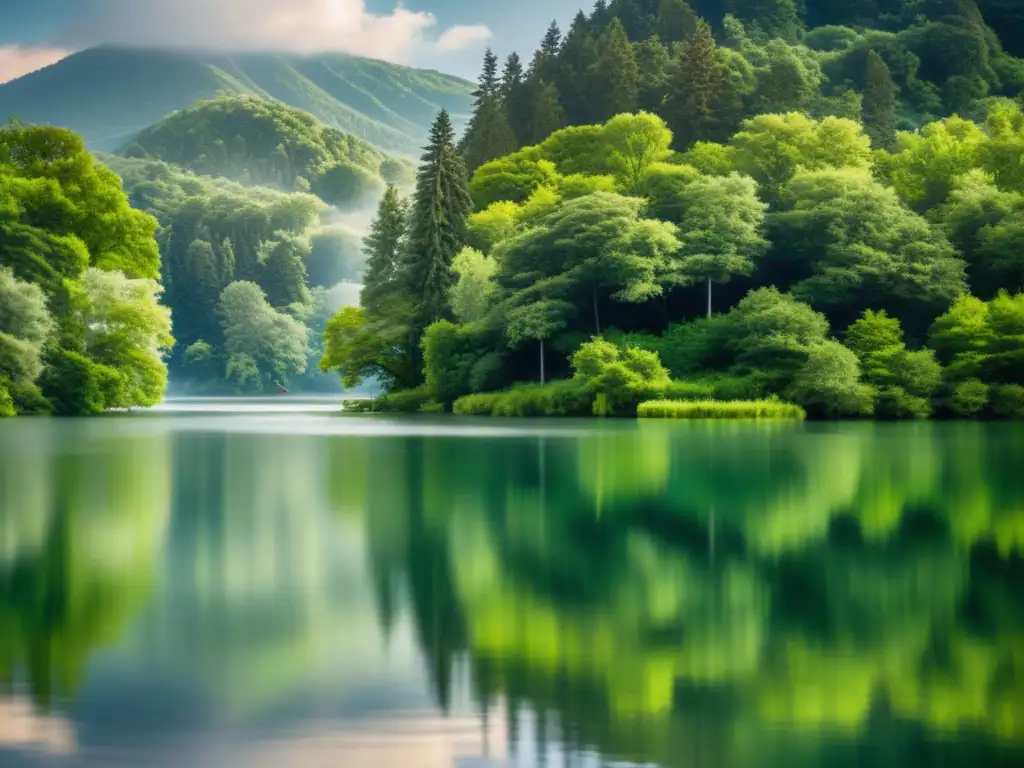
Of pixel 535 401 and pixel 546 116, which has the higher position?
pixel 546 116

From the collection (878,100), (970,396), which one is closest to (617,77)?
(878,100)

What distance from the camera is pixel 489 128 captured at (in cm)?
9438

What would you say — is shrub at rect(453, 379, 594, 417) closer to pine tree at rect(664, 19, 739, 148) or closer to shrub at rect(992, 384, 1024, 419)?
shrub at rect(992, 384, 1024, 419)

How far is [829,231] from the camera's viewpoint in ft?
192

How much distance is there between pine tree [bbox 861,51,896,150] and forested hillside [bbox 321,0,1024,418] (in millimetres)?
14933

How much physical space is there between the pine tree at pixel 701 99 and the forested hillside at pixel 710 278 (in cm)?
881

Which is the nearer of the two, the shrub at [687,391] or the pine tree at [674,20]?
the shrub at [687,391]

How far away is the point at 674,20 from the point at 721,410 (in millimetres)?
72163

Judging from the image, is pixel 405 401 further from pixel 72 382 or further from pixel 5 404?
pixel 5 404

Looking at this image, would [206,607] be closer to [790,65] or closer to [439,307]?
[439,307]

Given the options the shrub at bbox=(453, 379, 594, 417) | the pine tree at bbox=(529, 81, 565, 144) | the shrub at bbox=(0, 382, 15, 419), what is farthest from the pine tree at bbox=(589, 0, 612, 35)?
the shrub at bbox=(0, 382, 15, 419)

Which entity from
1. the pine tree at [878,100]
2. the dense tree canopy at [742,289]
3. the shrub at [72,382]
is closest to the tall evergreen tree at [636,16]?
the pine tree at [878,100]

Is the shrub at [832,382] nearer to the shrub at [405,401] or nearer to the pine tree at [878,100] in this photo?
the shrub at [405,401]

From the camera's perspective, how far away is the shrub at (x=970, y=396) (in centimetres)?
5266
